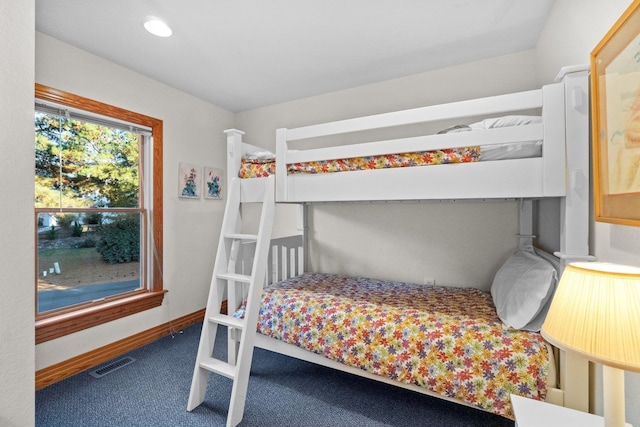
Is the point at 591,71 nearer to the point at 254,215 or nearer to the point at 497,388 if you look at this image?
the point at 497,388

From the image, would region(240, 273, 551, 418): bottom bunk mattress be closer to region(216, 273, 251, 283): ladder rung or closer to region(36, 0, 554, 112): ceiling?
region(216, 273, 251, 283): ladder rung

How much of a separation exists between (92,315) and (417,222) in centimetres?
279

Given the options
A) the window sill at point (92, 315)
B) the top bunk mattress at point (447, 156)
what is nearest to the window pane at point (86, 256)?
the window sill at point (92, 315)

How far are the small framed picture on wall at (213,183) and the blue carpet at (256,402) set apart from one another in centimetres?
174

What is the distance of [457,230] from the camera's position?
8.34ft

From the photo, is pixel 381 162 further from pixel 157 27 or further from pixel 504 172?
pixel 157 27

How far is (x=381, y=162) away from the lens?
171 centimetres

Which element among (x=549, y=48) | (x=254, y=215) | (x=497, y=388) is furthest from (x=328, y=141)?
(x=497, y=388)

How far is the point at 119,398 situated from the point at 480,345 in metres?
2.22

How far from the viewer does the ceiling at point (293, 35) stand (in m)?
1.80

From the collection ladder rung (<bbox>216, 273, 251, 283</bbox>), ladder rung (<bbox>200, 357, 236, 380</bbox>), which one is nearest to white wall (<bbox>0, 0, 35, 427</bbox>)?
ladder rung (<bbox>200, 357, 236, 380</bbox>)

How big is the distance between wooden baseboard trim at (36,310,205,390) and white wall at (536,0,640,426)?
10.3 feet

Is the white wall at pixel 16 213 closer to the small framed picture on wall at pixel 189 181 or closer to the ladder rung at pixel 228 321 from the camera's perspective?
the ladder rung at pixel 228 321

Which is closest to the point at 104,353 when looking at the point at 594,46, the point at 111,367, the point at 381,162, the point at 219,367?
the point at 111,367
